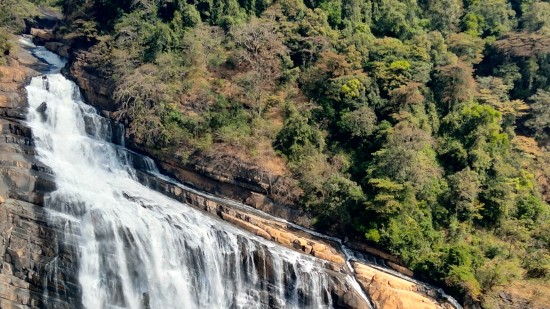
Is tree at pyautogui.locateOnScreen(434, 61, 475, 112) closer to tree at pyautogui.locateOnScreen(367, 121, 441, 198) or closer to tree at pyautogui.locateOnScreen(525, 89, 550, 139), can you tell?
tree at pyautogui.locateOnScreen(367, 121, 441, 198)

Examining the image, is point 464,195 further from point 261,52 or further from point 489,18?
point 489,18

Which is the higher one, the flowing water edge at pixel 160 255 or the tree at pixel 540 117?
the tree at pixel 540 117

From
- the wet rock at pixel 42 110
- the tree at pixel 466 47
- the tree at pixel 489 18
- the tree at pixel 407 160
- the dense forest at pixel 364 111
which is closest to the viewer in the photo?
the dense forest at pixel 364 111

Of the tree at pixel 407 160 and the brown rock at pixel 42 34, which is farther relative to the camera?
the brown rock at pixel 42 34

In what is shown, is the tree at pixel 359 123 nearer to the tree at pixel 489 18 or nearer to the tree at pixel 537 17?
the tree at pixel 489 18

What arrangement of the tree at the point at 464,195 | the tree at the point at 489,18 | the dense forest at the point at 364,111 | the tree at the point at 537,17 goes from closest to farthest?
the dense forest at the point at 364,111, the tree at the point at 464,195, the tree at the point at 537,17, the tree at the point at 489,18

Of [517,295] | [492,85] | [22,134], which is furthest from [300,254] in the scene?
[492,85]

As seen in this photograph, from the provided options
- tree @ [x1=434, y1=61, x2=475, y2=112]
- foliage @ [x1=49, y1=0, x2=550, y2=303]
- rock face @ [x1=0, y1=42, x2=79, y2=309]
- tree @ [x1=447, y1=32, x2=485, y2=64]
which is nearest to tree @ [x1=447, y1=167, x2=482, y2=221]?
foliage @ [x1=49, y1=0, x2=550, y2=303]

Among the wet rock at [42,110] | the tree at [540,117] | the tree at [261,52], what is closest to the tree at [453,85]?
the tree at [540,117]

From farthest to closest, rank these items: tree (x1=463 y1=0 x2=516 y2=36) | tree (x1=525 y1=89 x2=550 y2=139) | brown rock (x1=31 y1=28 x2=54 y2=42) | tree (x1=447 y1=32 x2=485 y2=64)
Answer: tree (x1=463 y1=0 x2=516 y2=36) → brown rock (x1=31 y1=28 x2=54 y2=42) → tree (x1=447 y1=32 x2=485 y2=64) → tree (x1=525 y1=89 x2=550 y2=139)
